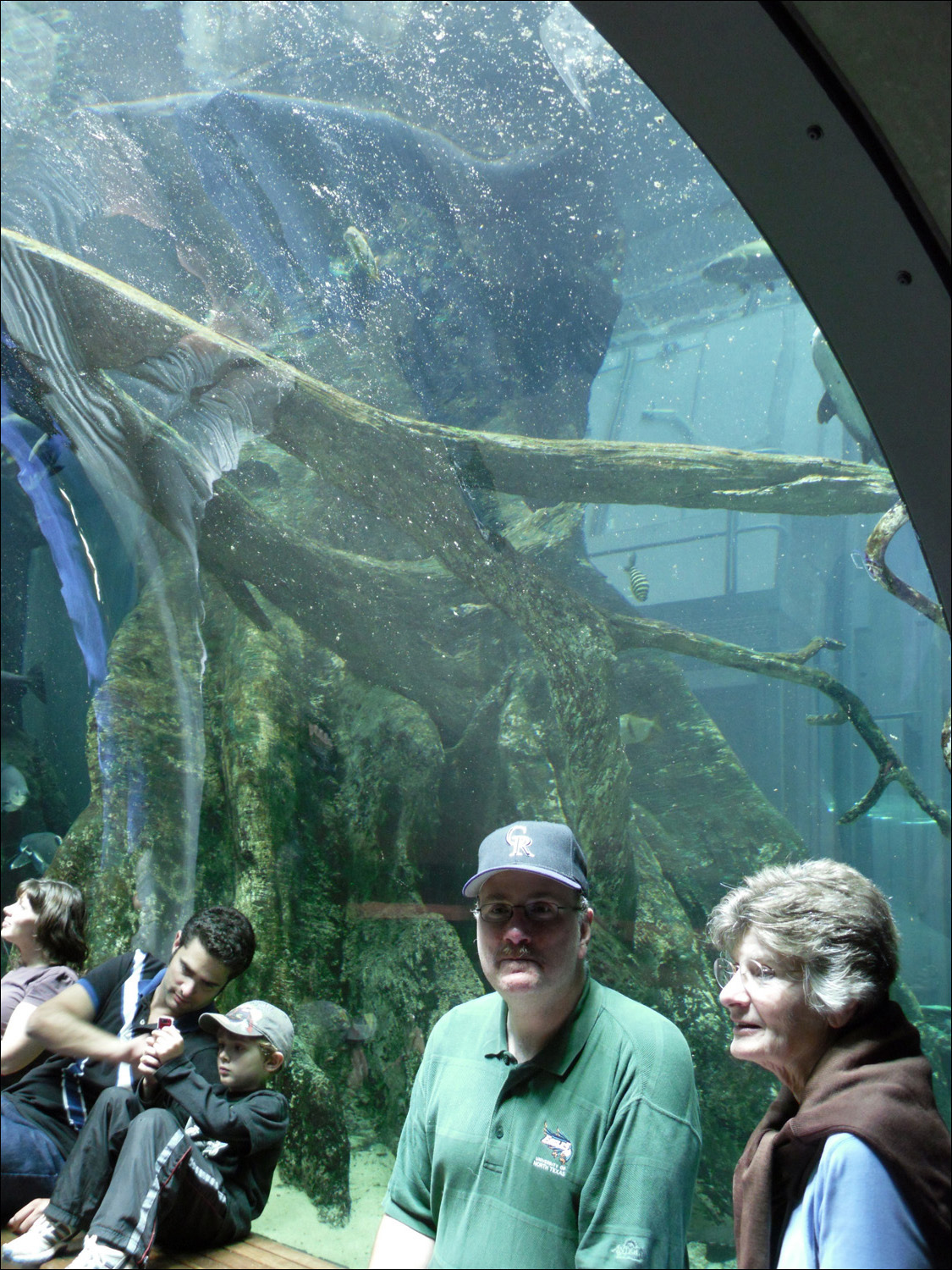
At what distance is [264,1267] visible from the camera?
2.51 meters

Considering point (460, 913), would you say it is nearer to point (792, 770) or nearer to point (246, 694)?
point (246, 694)

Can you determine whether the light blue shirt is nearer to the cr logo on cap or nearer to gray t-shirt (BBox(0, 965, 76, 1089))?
the cr logo on cap

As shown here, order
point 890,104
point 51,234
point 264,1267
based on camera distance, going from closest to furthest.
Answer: point 890,104 → point 264,1267 → point 51,234

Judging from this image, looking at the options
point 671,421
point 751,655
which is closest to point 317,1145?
point 751,655

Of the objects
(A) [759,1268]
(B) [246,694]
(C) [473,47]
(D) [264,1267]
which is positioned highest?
(C) [473,47]

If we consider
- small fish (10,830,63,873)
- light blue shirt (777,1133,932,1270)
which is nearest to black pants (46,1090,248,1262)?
light blue shirt (777,1133,932,1270)

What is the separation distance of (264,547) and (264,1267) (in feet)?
17.9

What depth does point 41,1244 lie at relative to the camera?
2459 millimetres

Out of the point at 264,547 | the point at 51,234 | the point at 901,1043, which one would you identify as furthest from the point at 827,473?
the point at 51,234

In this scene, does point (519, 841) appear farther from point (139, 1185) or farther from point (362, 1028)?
point (362, 1028)

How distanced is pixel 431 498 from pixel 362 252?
1.94m

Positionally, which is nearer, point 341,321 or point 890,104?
point 890,104

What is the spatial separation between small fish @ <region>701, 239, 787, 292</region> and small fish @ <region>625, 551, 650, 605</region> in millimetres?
2254

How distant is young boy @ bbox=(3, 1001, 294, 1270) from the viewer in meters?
2.39
